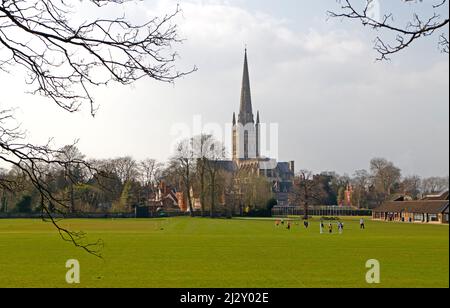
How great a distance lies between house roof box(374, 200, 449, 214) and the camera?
265 ft

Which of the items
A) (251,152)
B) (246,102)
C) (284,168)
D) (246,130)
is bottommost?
(284,168)

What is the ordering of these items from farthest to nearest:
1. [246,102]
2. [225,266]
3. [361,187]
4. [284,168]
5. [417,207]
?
[284,168] → [246,102] → [361,187] → [417,207] → [225,266]

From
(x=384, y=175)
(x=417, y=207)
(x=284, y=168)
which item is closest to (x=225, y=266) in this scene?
(x=417, y=207)

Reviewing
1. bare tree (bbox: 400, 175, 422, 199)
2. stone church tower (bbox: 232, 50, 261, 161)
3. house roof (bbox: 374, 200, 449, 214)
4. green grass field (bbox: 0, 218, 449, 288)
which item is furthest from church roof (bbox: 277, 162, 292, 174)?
green grass field (bbox: 0, 218, 449, 288)

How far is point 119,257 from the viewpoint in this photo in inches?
1037

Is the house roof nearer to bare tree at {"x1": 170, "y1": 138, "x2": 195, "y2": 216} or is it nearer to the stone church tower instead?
bare tree at {"x1": 170, "y1": 138, "x2": 195, "y2": 216}

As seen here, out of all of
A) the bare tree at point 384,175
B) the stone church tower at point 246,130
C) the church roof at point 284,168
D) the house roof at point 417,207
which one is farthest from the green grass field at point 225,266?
the church roof at point 284,168

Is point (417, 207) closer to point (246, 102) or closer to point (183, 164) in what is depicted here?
point (183, 164)

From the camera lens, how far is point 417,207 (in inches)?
3472

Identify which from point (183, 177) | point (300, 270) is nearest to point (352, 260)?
point (300, 270)

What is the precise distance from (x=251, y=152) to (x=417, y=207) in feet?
314

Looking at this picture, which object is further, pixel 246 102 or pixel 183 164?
pixel 246 102

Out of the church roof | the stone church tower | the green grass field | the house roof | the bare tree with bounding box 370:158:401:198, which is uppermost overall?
the stone church tower
